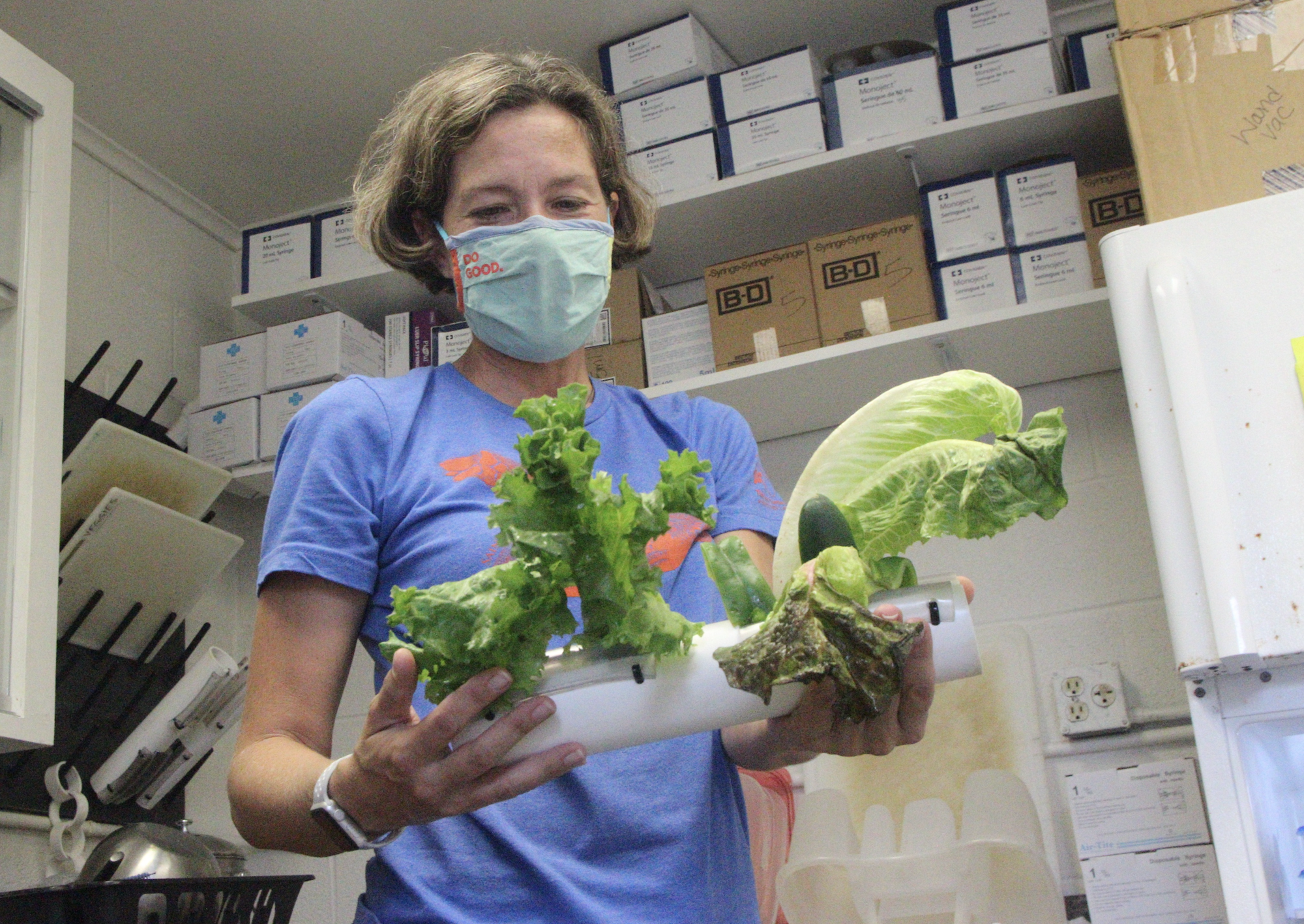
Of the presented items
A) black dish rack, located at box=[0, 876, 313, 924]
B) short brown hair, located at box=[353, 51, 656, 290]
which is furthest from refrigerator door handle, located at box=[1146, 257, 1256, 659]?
black dish rack, located at box=[0, 876, 313, 924]

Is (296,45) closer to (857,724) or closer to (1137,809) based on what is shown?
(1137,809)

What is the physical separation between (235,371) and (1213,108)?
191 cm

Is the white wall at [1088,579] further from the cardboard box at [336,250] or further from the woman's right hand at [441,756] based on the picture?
the woman's right hand at [441,756]

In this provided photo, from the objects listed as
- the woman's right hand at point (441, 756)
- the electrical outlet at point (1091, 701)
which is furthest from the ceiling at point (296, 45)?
the woman's right hand at point (441, 756)

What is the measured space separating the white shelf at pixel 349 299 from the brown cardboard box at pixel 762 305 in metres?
0.68

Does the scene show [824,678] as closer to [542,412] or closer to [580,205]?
[542,412]

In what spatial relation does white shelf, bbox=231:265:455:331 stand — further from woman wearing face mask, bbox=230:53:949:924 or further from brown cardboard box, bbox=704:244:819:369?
woman wearing face mask, bbox=230:53:949:924

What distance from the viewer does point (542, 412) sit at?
0.75 metres

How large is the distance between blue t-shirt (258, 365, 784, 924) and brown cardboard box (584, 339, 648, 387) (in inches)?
51.5

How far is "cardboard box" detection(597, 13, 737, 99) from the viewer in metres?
2.56

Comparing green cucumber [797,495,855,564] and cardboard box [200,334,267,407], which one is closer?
green cucumber [797,495,855,564]

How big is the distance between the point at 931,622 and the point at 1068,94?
171 cm

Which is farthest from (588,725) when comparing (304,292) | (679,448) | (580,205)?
(304,292)

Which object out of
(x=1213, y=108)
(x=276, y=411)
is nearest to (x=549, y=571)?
(x=1213, y=108)
